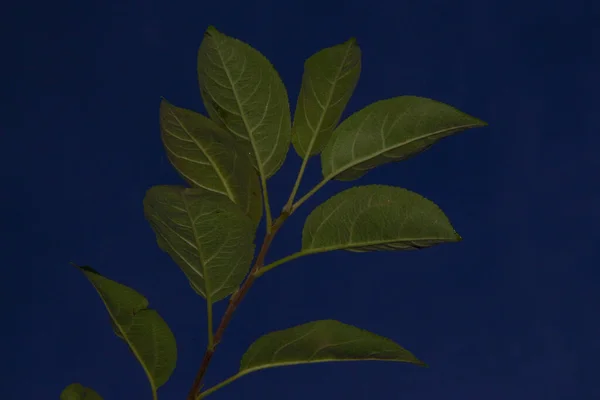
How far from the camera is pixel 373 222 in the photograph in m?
1.20

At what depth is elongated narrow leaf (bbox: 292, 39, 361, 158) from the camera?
126 centimetres

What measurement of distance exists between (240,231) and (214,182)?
0.44 feet

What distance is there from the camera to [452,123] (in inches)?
47.7

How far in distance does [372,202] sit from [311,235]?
120 mm

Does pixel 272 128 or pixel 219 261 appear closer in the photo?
pixel 219 261

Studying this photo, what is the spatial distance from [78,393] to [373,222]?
22.8 inches

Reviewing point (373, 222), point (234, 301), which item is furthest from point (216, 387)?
point (373, 222)

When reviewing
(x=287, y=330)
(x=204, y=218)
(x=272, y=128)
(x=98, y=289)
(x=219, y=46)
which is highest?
(x=219, y=46)

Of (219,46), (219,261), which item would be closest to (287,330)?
(219,261)

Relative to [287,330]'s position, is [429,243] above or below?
above

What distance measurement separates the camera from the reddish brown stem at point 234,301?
1064 mm

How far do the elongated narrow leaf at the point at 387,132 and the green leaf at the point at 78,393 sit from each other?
556 millimetres

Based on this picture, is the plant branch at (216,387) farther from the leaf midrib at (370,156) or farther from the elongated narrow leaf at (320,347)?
the leaf midrib at (370,156)

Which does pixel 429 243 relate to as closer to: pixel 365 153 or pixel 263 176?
pixel 365 153
